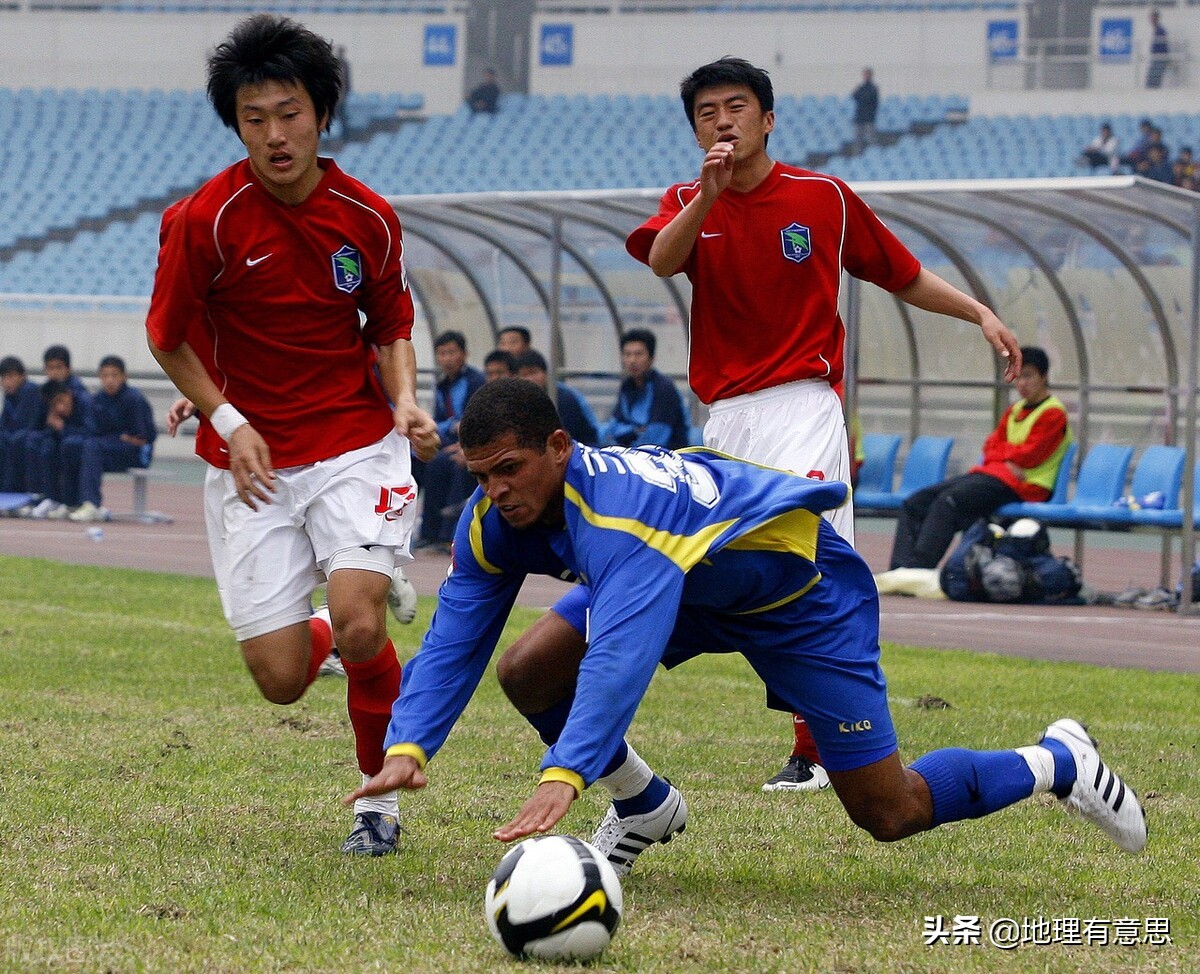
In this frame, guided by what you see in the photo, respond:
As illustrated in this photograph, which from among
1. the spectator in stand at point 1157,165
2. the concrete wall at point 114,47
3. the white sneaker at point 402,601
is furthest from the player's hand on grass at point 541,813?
the concrete wall at point 114,47

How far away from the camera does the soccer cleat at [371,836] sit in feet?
15.5

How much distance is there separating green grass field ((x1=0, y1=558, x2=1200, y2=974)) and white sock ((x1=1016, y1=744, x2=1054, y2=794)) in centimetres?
25

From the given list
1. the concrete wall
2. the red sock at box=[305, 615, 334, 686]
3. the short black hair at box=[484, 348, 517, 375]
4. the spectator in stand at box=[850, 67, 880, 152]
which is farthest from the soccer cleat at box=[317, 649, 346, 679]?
the concrete wall

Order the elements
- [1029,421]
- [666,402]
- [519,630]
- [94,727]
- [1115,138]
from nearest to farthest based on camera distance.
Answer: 1. [94,727]
2. [519,630]
3. [1029,421]
4. [666,402]
5. [1115,138]

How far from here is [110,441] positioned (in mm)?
18562

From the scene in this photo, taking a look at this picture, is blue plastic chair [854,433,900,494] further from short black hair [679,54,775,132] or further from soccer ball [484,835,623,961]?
soccer ball [484,835,623,961]

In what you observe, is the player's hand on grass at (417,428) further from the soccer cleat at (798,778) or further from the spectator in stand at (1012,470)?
the spectator in stand at (1012,470)

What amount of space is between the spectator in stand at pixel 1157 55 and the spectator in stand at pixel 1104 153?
333 centimetres

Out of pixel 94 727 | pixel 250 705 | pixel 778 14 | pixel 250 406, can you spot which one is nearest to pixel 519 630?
pixel 250 705

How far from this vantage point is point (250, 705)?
7418mm

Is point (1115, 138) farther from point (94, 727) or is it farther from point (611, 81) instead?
point (94, 727)

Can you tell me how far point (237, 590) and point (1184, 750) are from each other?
141 inches

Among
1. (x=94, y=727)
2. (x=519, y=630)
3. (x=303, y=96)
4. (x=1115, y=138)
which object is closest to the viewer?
(x=303, y=96)

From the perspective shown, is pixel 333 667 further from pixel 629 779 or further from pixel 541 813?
pixel 541 813
